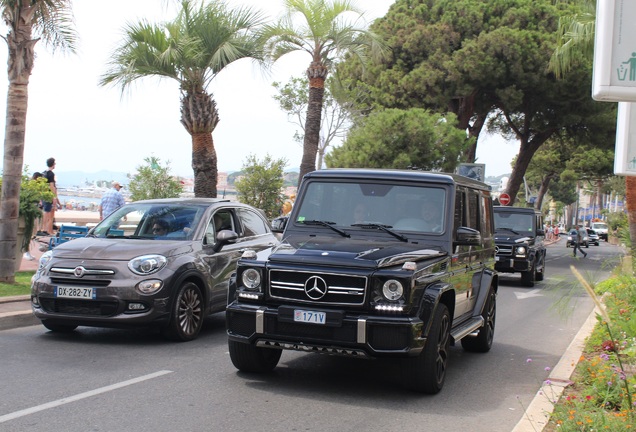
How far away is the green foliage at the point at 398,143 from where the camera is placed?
2931cm

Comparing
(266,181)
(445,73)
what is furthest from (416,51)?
(266,181)

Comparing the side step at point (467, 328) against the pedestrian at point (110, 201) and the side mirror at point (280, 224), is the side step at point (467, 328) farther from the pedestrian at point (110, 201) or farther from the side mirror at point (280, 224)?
the pedestrian at point (110, 201)

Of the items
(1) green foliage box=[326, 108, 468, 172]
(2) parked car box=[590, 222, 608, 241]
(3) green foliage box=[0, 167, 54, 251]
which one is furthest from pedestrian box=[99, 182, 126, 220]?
(2) parked car box=[590, 222, 608, 241]

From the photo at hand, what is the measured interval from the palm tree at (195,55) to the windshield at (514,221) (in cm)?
765

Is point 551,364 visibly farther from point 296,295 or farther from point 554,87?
point 554,87

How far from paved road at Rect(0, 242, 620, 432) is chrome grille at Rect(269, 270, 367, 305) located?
0.88 metres

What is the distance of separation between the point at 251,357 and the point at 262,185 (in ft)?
59.1

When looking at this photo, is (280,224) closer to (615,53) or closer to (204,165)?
(615,53)

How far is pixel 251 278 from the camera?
6.90 meters

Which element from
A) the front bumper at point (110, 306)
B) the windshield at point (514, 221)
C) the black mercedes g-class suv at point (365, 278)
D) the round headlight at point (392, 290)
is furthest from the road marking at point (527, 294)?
the round headlight at point (392, 290)

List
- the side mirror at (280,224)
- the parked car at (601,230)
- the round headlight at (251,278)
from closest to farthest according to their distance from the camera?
1. the round headlight at (251,278)
2. the side mirror at (280,224)
3. the parked car at (601,230)

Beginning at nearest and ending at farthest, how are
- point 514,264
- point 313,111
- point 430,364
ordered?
point 430,364, point 514,264, point 313,111

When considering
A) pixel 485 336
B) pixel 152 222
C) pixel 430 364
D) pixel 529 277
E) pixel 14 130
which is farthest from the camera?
pixel 529 277

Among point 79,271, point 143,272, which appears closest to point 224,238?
point 143,272
